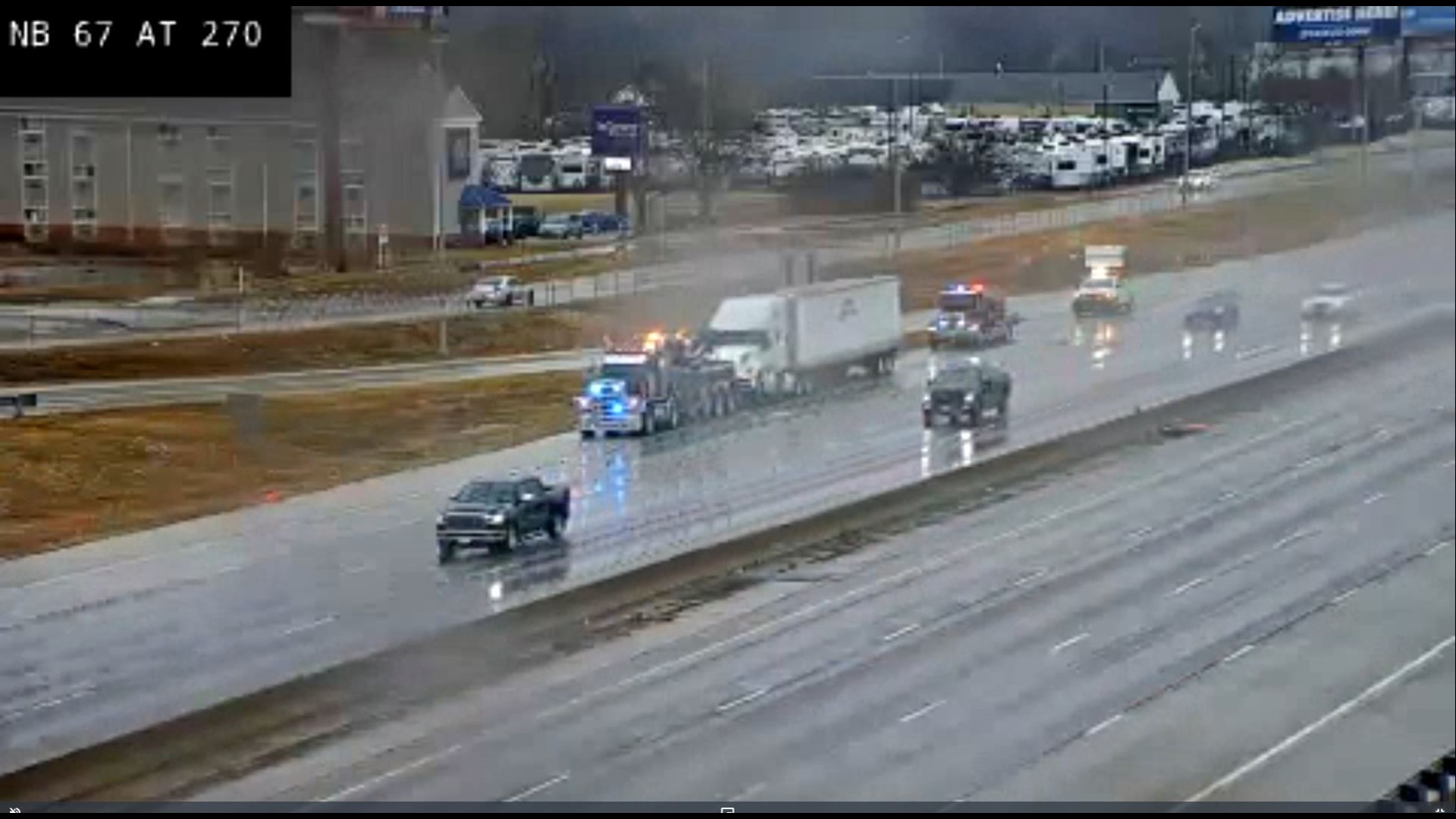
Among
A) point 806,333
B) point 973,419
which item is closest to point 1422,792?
point 806,333

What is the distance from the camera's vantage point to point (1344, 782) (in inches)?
152

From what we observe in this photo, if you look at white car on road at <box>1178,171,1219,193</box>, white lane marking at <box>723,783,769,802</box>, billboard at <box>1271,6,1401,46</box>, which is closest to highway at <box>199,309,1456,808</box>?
white lane marking at <box>723,783,769,802</box>

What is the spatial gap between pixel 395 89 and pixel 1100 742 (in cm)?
169

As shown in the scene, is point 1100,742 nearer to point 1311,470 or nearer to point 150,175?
point 150,175

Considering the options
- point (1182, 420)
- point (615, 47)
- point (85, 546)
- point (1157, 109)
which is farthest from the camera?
point (1182, 420)

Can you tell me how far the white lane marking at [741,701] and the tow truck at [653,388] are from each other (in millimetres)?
695

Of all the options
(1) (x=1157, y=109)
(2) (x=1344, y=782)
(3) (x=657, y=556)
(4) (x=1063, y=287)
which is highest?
(1) (x=1157, y=109)

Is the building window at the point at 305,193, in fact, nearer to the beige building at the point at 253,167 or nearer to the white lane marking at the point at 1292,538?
the beige building at the point at 253,167

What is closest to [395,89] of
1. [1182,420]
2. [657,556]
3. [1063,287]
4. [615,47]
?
[615,47]

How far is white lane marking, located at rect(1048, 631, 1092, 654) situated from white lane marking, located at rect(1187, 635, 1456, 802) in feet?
1.89

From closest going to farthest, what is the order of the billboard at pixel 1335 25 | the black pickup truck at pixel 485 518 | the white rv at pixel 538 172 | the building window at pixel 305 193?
the building window at pixel 305 193 < the white rv at pixel 538 172 < the black pickup truck at pixel 485 518 < the billboard at pixel 1335 25

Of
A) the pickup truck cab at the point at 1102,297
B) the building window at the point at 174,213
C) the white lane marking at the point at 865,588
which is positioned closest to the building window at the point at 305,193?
the building window at the point at 174,213

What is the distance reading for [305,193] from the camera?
323cm

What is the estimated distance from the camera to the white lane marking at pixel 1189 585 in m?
5.26
